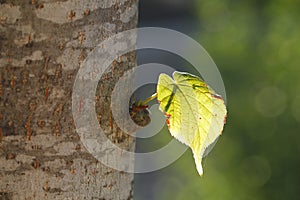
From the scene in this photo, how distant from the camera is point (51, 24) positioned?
59 centimetres

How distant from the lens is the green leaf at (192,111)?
0.66 m

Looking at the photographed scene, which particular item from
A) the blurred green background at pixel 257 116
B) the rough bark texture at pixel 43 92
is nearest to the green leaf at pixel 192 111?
the rough bark texture at pixel 43 92

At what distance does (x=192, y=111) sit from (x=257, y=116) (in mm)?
1620

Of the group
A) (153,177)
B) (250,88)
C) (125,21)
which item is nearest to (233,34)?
(250,88)

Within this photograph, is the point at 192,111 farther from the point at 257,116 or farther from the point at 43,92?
the point at 257,116

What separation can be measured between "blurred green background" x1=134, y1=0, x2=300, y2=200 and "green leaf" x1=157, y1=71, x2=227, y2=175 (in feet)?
5.13

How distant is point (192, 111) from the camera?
666 millimetres

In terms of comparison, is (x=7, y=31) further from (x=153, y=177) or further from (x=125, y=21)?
(x=153, y=177)

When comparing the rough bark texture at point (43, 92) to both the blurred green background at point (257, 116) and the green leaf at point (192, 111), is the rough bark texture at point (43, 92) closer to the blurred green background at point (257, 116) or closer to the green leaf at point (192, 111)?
the green leaf at point (192, 111)

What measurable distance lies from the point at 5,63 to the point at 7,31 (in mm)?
31

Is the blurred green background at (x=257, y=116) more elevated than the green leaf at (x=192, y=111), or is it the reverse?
the blurred green background at (x=257, y=116)

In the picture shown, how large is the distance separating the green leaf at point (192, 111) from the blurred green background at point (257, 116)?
156cm

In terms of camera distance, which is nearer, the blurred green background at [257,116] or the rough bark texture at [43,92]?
the rough bark texture at [43,92]

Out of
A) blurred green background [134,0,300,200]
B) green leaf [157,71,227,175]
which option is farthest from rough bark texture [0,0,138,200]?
blurred green background [134,0,300,200]
